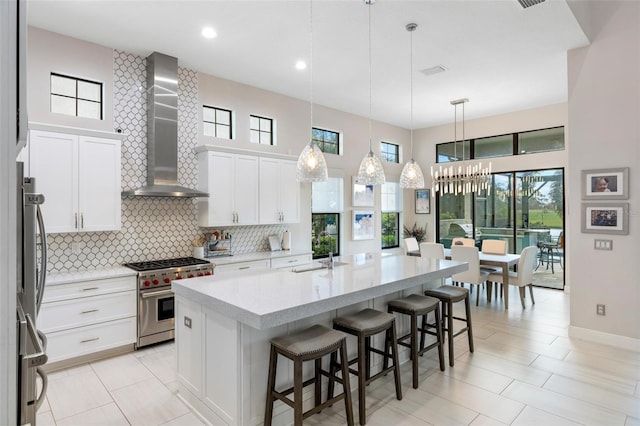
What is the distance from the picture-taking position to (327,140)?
6918mm

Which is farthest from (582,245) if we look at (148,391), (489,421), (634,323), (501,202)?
(148,391)

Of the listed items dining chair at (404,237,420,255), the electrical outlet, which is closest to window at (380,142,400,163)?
dining chair at (404,237,420,255)

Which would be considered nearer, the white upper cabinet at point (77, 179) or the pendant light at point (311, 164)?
the pendant light at point (311, 164)

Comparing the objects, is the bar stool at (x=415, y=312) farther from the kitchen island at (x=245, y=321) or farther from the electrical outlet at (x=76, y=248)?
the electrical outlet at (x=76, y=248)

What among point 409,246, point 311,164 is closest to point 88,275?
point 311,164

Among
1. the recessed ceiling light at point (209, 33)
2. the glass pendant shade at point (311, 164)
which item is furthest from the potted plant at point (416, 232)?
the recessed ceiling light at point (209, 33)

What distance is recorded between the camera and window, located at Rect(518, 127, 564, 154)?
21.8 ft

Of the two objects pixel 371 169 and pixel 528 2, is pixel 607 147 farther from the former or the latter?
pixel 371 169

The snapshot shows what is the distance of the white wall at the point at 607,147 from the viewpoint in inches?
152

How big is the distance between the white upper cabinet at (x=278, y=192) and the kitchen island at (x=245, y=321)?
2.21 metres

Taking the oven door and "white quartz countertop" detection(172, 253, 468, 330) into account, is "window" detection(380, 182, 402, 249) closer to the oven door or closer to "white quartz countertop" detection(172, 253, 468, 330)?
"white quartz countertop" detection(172, 253, 468, 330)

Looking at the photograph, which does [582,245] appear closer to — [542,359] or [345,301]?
[542,359]

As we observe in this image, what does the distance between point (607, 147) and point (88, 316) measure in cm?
582

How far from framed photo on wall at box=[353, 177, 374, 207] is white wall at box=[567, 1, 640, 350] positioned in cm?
375
